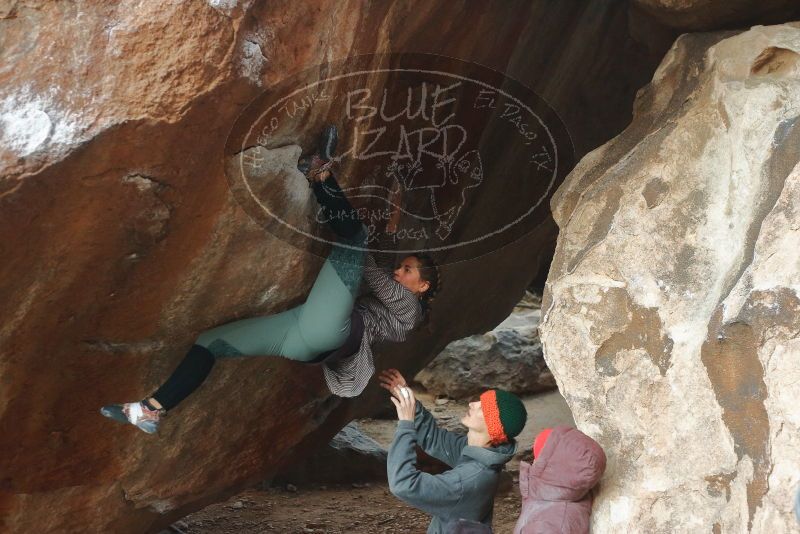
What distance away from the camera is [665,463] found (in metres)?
2.54

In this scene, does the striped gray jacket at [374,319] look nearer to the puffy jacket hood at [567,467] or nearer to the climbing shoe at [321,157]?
the climbing shoe at [321,157]

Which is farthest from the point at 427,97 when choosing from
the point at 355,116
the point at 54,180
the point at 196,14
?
the point at 54,180

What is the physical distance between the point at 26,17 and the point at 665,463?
2227 millimetres

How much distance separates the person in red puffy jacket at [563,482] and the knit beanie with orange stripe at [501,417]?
0.34m

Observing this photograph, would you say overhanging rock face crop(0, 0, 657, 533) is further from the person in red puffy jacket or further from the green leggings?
the person in red puffy jacket

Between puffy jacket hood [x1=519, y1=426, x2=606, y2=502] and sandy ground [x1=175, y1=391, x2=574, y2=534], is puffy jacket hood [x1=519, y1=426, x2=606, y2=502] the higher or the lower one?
the higher one

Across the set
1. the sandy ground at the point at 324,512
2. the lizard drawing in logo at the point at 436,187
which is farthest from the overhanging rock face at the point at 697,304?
the sandy ground at the point at 324,512

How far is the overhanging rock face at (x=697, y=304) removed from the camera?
2.33 m

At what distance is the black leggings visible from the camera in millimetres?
3201

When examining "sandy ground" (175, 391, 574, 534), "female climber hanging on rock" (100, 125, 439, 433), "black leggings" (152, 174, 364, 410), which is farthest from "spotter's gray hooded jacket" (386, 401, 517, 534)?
"sandy ground" (175, 391, 574, 534)

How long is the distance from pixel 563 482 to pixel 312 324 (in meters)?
1.12

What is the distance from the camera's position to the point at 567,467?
8.21 ft

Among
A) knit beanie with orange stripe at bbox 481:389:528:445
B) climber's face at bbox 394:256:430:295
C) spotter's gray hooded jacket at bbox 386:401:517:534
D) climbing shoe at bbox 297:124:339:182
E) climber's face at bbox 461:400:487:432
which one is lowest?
spotter's gray hooded jacket at bbox 386:401:517:534

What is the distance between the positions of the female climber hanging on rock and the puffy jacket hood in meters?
0.95
